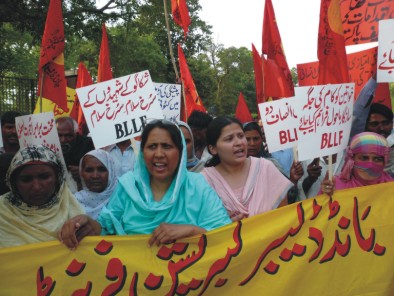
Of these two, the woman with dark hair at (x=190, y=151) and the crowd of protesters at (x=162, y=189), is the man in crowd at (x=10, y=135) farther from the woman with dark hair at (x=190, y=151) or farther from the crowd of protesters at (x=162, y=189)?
the woman with dark hair at (x=190, y=151)

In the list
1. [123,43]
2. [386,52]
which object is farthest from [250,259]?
[123,43]

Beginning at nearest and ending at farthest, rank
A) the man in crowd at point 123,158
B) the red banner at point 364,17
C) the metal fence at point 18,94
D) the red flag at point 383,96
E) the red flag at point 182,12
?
1. the man in crowd at point 123,158
2. the red banner at point 364,17
3. the red flag at point 383,96
4. the red flag at point 182,12
5. the metal fence at point 18,94

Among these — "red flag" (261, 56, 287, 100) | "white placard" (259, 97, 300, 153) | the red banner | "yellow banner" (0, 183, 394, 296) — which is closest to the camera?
"yellow banner" (0, 183, 394, 296)

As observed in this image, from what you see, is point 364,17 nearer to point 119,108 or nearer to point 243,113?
point 119,108

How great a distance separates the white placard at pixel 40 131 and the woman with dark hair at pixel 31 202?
1114mm

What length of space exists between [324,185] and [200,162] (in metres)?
1.36

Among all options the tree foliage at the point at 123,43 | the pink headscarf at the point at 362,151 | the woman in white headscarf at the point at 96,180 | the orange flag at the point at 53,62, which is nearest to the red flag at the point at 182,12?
the tree foliage at the point at 123,43

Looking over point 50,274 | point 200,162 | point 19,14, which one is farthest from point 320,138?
point 19,14

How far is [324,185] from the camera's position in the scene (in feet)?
8.34

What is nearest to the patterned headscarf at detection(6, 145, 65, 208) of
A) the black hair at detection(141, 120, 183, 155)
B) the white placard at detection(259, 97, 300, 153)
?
the black hair at detection(141, 120, 183, 155)

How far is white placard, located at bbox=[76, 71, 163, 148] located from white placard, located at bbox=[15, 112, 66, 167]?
1.56ft

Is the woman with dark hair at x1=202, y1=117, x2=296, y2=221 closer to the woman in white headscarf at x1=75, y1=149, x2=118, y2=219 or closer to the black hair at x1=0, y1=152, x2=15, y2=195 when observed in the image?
the woman in white headscarf at x1=75, y1=149, x2=118, y2=219

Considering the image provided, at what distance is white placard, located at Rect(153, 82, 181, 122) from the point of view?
19.3ft

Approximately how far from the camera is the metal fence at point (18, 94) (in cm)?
1134
